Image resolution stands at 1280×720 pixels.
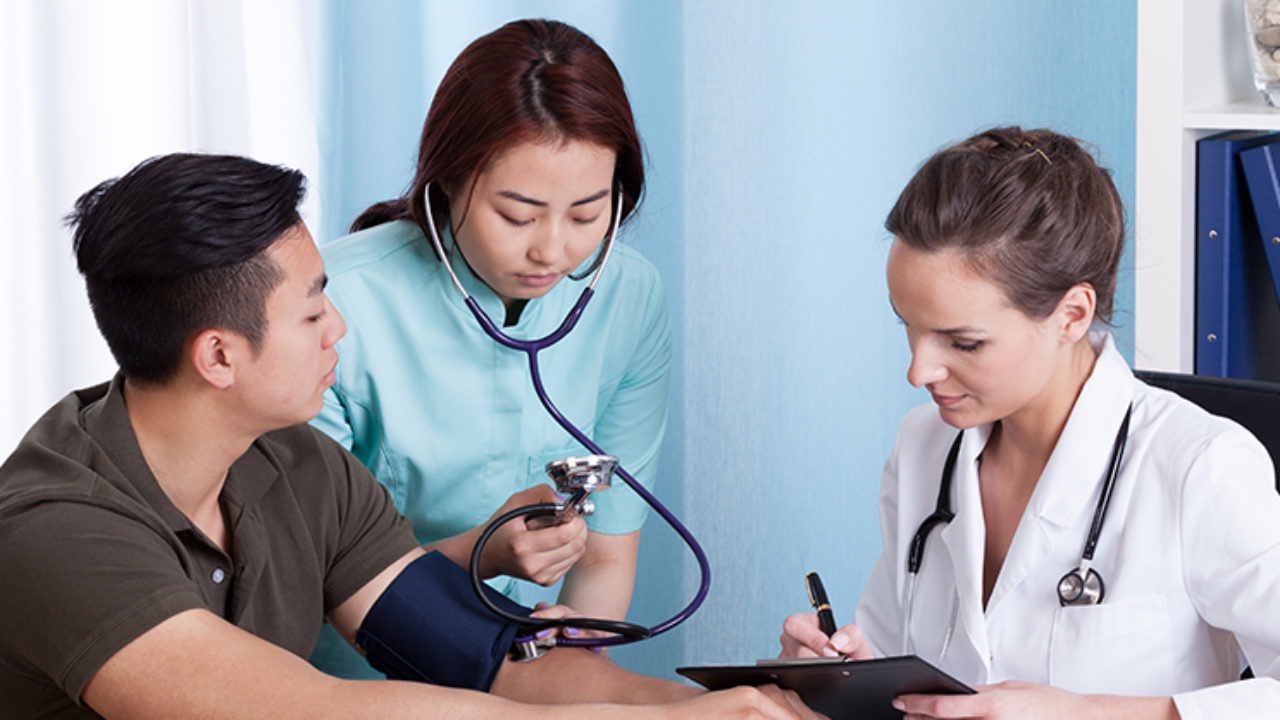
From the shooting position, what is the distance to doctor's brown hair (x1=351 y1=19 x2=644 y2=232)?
1562 mm

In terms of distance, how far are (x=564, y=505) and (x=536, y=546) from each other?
0.29ft

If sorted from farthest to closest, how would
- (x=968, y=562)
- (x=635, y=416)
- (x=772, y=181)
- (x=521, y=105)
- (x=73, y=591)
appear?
(x=772, y=181) → (x=635, y=416) → (x=521, y=105) → (x=968, y=562) → (x=73, y=591)

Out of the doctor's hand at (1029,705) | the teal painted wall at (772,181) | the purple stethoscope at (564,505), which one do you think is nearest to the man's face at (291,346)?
the purple stethoscope at (564,505)

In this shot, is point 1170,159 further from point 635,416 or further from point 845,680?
point 845,680

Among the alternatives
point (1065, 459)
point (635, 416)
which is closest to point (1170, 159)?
point (1065, 459)

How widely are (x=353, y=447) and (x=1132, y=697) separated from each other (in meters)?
0.96

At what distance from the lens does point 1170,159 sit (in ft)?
5.73

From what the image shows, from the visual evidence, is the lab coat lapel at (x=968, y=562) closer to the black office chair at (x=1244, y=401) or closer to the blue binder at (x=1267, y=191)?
the black office chair at (x=1244, y=401)

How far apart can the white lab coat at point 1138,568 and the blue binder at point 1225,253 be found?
0.40m

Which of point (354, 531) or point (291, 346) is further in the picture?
point (354, 531)

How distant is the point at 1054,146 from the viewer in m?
1.41

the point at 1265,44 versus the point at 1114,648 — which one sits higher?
the point at 1265,44

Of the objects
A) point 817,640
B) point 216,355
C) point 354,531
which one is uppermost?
point 216,355

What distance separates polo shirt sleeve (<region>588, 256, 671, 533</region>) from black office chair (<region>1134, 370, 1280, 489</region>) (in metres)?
0.65
